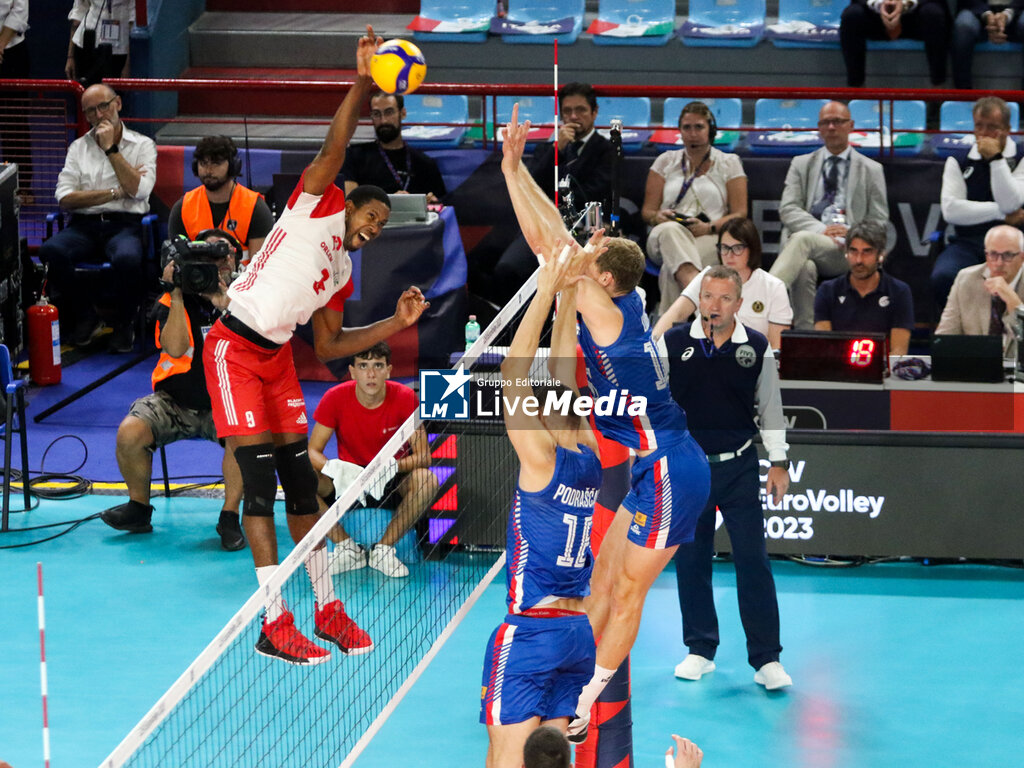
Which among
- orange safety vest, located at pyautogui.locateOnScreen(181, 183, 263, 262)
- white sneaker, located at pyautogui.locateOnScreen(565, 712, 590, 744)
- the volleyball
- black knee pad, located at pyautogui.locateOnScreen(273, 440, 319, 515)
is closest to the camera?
white sneaker, located at pyautogui.locateOnScreen(565, 712, 590, 744)

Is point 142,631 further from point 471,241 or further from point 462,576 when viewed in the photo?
point 471,241

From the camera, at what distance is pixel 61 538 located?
9641 mm

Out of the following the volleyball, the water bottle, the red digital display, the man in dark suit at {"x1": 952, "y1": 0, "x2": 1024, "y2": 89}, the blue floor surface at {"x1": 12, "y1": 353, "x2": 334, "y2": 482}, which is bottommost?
the blue floor surface at {"x1": 12, "y1": 353, "x2": 334, "y2": 482}

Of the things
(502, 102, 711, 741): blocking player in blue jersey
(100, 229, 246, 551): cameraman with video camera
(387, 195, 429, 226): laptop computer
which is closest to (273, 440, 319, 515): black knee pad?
(502, 102, 711, 741): blocking player in blue jersey

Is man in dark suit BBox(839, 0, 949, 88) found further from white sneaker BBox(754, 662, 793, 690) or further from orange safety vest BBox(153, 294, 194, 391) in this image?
white sneaker BBox(754, 662, 793, 690)

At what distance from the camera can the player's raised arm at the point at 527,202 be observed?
615 centimetres

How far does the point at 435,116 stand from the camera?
14461 mm

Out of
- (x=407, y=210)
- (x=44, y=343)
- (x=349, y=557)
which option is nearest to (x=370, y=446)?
(x=349, y=557)

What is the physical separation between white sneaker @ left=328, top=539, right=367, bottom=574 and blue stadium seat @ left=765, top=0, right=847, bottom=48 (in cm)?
839

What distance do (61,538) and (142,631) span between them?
175 cm

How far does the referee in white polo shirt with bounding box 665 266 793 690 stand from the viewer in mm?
7516

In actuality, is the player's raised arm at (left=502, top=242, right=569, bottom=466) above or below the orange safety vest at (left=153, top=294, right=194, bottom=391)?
above

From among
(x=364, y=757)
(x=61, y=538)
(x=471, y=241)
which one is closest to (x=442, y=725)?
(x=364, y=757)

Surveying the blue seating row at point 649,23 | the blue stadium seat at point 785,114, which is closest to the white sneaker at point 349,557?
the blue stadium seat at point 785,114
